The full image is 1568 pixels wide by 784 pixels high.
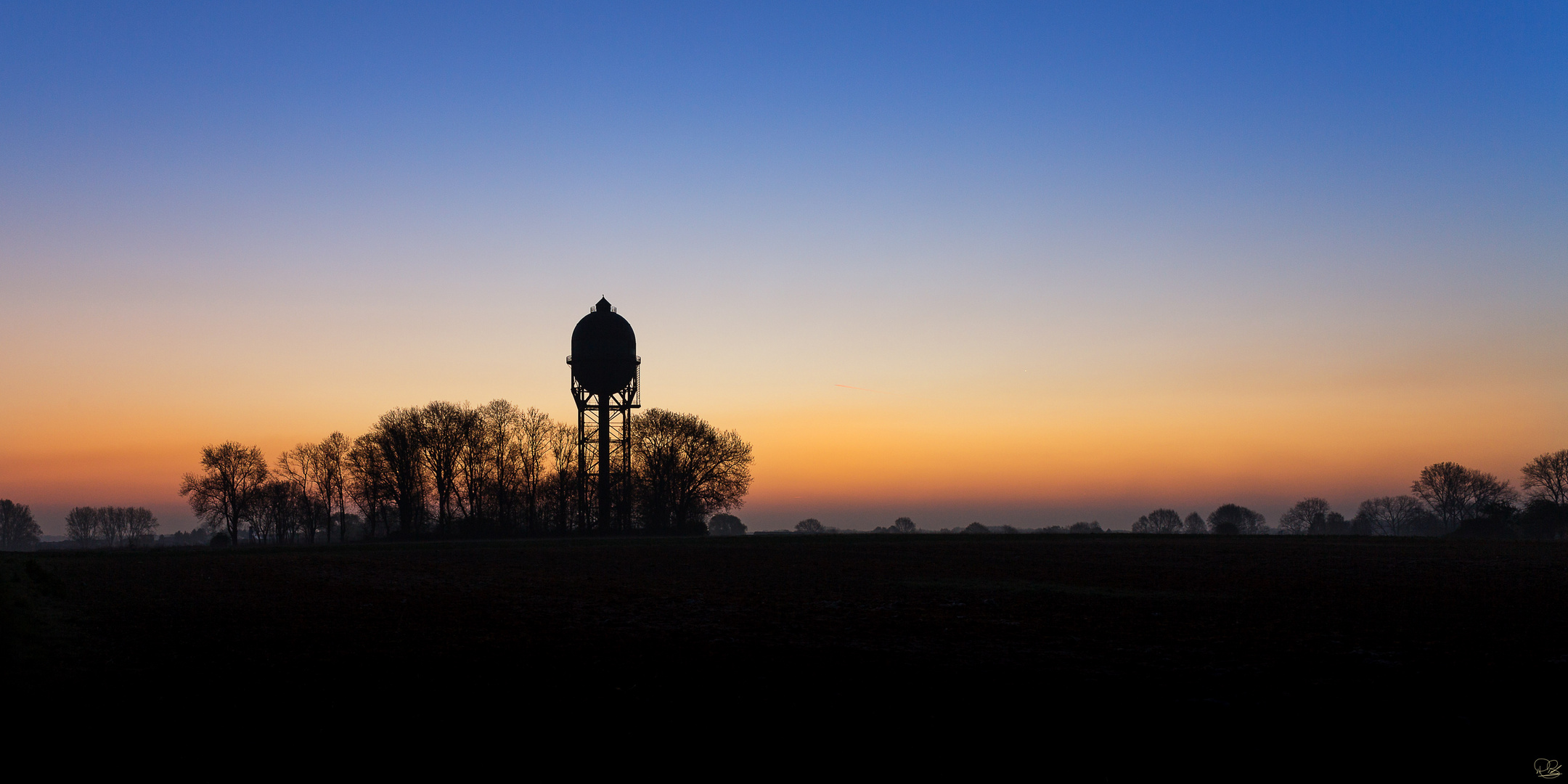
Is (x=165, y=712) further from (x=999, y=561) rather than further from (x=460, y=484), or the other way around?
(x=460, y=484)

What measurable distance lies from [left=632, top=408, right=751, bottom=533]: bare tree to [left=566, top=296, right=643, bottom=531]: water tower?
28.0ft

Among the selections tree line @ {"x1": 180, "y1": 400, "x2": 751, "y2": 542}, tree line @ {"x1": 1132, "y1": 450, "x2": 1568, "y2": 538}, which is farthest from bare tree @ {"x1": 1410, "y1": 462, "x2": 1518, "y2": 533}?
tree line @ {"x1": 180, "y1": 400, "x2": 751, "y2": 542}

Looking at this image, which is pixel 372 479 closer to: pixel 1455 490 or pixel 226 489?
pixel 226 489

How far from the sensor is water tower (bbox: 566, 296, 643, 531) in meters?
82.4

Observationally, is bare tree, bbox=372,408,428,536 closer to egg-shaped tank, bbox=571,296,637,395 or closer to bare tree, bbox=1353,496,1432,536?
egg-shaped tank, bbox=571,296,637,395

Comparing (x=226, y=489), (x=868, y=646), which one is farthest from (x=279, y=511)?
(x=868, y=646)

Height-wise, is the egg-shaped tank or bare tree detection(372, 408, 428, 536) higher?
the egg-shaped tank

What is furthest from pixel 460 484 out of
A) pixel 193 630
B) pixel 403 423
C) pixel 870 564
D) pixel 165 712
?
pixel 165 712

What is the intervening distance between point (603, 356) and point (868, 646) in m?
68.6

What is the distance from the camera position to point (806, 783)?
8.89 meters

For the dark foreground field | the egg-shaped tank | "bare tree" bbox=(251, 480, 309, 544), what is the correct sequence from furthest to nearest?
"bare tree" bbox=(251, 480, 309, 544) → the egg-shaped tank → the dark foreground field

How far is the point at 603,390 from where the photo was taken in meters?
82.8

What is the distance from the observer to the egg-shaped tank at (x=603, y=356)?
3241 inches

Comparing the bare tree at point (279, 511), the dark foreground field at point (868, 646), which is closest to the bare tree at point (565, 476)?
the bare tree at point (279, 511)
